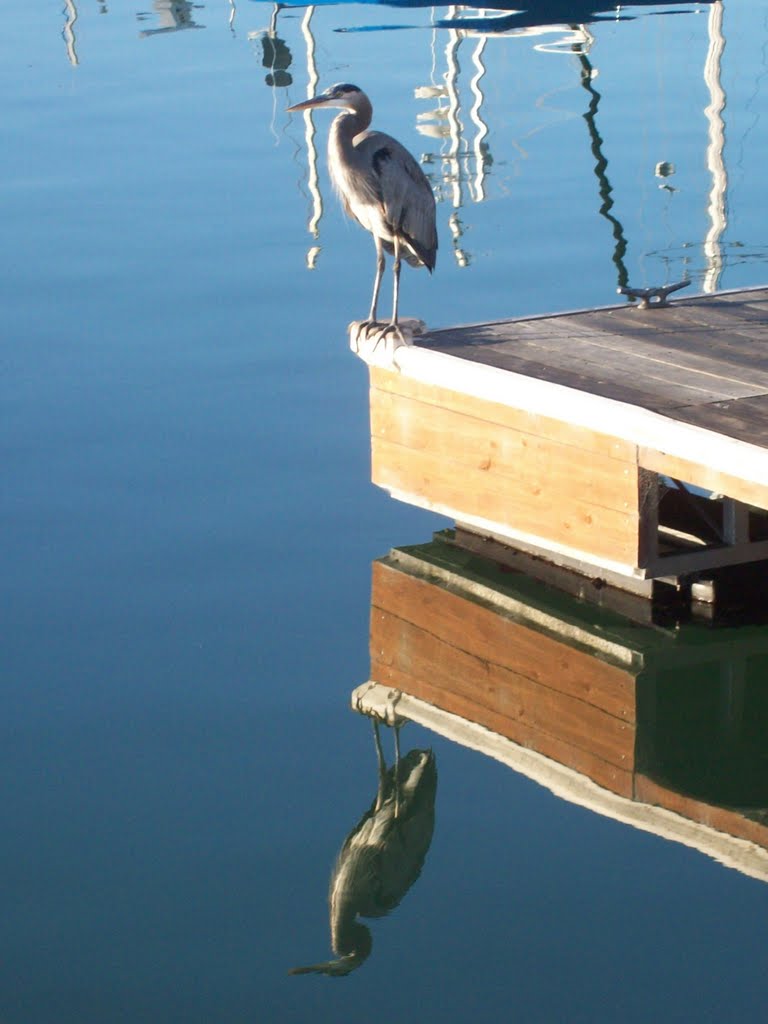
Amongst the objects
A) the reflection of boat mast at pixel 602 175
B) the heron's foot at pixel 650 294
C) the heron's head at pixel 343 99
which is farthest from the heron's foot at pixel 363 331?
the reflection of boat mast at pixel 602 175

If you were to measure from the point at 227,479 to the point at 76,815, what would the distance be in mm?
3347

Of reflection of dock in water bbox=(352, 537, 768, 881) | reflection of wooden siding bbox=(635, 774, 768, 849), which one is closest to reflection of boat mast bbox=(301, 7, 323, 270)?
reflection of dock in water bbox=(352, 537, 768, 881)

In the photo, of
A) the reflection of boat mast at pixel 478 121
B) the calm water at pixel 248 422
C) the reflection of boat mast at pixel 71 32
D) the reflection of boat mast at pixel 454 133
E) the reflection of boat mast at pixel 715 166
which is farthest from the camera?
the reflection of boat mast at pixel 71 32

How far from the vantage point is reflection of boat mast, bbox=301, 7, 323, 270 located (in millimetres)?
14906

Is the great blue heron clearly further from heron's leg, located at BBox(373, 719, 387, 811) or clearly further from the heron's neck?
heron's leg, located at BBox(373, 719, 387, 811)

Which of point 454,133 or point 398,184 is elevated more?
point 398,184

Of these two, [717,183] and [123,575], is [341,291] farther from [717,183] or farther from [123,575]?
[123,575]

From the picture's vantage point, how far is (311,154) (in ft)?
57.8

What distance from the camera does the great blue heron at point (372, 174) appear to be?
8.86 metres

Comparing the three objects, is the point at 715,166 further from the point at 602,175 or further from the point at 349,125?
the point at 349,125

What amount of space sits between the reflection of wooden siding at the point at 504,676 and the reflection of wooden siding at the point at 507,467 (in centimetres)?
44

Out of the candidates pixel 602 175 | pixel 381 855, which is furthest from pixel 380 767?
pixel 602 175

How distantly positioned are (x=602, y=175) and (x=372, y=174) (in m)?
7.80

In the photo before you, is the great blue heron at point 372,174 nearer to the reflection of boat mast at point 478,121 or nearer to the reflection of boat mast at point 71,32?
the reflection of boat mast at point 478,121
